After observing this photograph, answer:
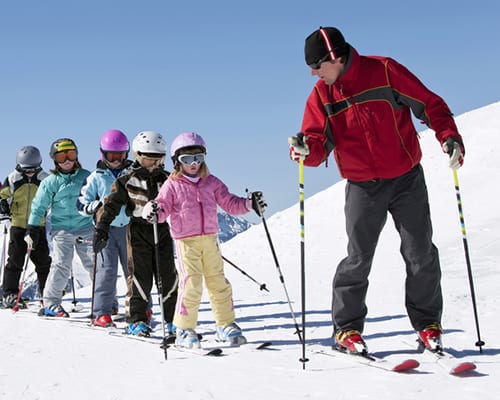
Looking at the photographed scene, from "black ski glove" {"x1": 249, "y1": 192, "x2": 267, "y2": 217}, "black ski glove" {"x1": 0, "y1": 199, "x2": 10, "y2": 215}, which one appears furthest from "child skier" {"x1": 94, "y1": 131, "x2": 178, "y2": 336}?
"black ski glove" {"x1": 0, "y1": 199, "x2": 10, "y2": 215}

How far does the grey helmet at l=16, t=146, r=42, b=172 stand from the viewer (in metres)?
10.6

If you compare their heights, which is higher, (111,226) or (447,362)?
(111,226)

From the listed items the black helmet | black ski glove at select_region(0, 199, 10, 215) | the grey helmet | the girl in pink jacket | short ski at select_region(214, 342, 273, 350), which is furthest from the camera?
black ski glove at select_region(0, 199, 10, 215)

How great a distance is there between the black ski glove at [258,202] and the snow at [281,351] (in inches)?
24.8

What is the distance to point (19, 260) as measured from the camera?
1088 centimetres

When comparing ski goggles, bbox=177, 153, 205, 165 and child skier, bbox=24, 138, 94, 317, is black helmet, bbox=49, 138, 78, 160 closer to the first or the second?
child skier, bbox=24, 138, 94, 317

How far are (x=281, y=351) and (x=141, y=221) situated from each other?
8.02ft

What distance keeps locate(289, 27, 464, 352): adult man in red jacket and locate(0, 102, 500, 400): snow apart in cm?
49

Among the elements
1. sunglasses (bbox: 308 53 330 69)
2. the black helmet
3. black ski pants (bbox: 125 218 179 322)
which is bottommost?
black ski pants (bbox: 125 218 179 322)

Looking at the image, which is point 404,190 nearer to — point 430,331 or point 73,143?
point 430,331

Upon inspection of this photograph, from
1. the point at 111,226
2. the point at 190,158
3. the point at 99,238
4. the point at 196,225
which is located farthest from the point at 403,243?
the point at 111,226

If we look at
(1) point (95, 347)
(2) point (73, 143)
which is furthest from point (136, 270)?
(2) point (73, 143)

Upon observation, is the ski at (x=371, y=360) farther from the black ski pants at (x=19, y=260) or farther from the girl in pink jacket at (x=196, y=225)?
the black ski pants at (x=19, y=260)

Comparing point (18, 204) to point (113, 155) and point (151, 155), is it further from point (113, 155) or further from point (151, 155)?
point (151, 155)
